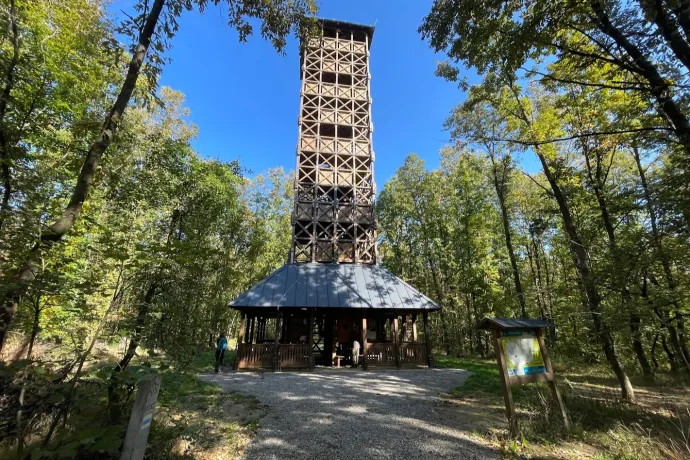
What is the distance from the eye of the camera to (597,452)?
169 inches

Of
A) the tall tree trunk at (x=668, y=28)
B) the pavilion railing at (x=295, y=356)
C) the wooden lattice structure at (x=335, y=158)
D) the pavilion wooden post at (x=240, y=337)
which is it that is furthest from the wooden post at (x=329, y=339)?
the tall tree trunk at (x=668, y=28)

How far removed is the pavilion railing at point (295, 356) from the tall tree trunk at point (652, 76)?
12.3 metres

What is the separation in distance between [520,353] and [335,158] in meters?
14.6

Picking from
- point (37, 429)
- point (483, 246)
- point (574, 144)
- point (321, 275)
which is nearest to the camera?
point (37, 429)

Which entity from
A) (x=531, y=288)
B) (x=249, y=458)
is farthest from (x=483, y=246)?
(x=249, y=458)

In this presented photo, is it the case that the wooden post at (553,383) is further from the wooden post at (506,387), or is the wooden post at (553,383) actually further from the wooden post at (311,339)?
the wooden post at (311,339)

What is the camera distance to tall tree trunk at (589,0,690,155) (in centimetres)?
457

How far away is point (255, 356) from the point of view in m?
12.3

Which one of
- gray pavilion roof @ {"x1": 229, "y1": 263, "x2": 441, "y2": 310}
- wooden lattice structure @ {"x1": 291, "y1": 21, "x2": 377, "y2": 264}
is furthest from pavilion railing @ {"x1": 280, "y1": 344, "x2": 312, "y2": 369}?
wooden lattice structure @ {"x1": 291, "y1": 21, "x2": 377, "y2": 264}

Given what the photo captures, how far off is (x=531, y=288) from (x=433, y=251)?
7453 millimetres

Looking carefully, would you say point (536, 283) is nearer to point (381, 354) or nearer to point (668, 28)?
point (381, 354)

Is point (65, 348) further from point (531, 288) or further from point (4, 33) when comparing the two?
point (531, 288)

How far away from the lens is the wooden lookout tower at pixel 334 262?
41.5 feet

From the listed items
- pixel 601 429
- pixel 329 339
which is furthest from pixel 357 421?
pixel 329 339
